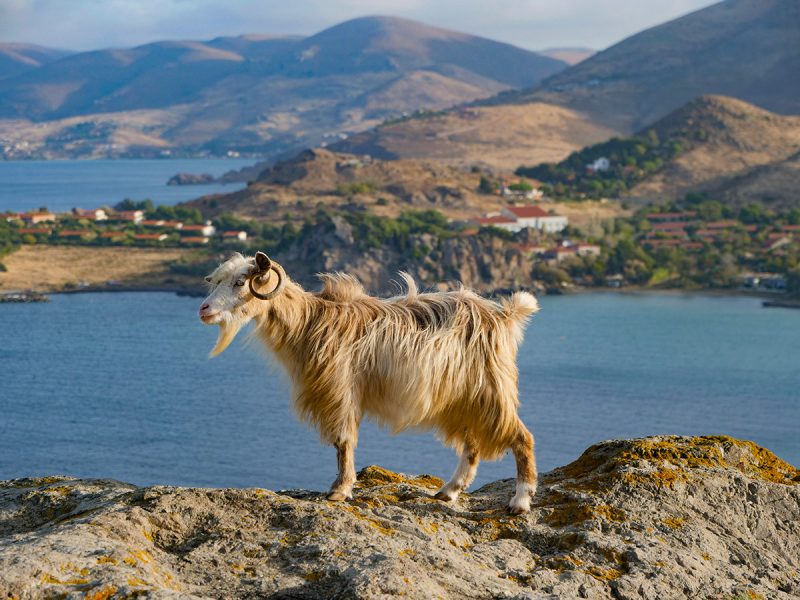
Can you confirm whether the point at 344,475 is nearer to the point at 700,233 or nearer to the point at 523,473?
the point at 523,473

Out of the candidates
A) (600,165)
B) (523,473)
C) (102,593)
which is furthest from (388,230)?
(102,593)

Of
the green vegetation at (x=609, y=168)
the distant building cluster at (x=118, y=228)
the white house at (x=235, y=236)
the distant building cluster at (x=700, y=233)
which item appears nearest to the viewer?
the distant building cluster at (x=700, y=233)

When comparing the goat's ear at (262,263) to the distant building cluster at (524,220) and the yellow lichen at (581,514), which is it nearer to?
the yellow lichen at (581,514)

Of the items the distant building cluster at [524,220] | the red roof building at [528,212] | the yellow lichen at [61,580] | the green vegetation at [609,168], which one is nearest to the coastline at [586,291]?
the distant building cluster at [524,220]

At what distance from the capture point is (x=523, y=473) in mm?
7074

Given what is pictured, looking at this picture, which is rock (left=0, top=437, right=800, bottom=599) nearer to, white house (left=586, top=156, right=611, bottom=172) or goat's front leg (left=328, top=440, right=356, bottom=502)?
goat's front leg (left=328, top=440, right=356, bottom=502)

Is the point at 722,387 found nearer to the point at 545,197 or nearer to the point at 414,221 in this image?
the point at 414,221

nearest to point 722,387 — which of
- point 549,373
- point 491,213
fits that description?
point 549,373

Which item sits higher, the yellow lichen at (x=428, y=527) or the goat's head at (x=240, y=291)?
the goat's head at (x=240, y=291)

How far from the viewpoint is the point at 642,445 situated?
713cm

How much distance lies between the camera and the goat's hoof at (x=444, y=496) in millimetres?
7064

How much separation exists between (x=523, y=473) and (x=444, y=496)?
464mm

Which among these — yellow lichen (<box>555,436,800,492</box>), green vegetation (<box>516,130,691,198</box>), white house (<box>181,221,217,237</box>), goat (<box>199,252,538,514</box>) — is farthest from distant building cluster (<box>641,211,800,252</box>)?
goat (<box>199,252,538,514</box>)

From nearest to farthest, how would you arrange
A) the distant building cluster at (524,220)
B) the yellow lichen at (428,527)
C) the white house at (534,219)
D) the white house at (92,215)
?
the yellow lichen at (428,527)
the distant building cluster at (524,220)
the white house at (534,219)
the white house at (92,215)
